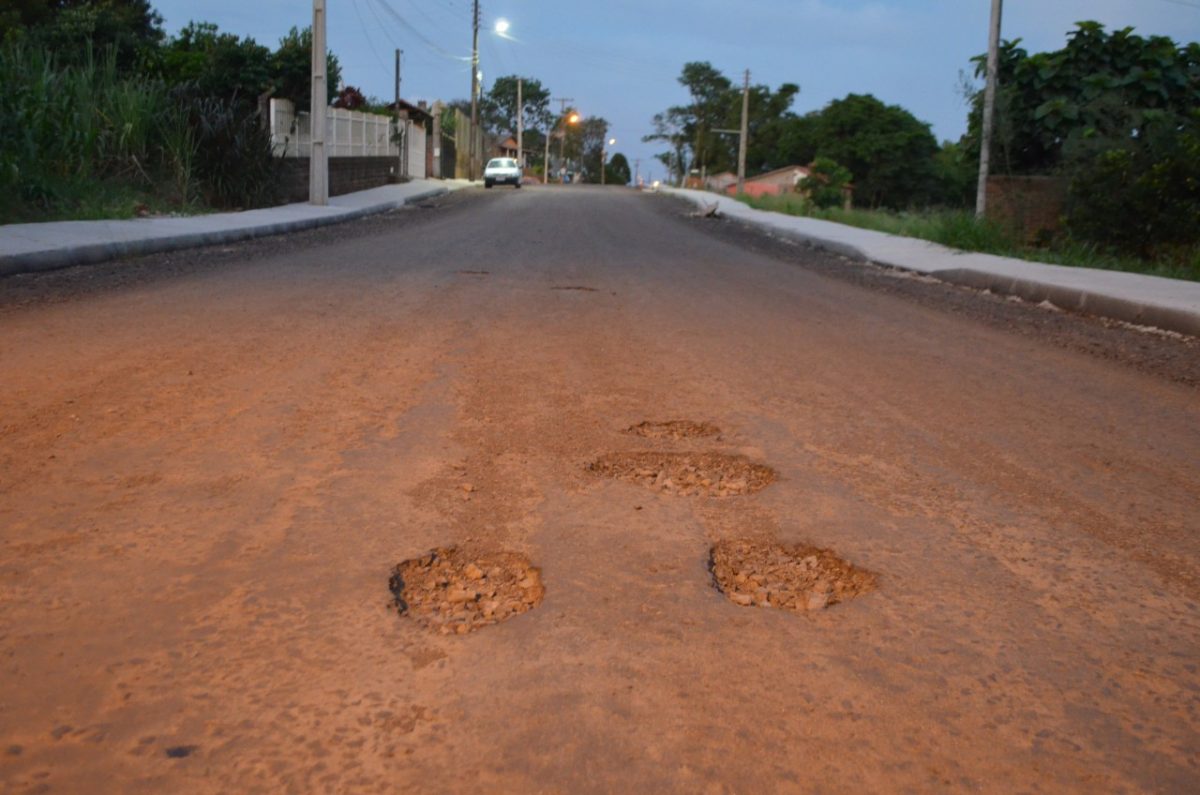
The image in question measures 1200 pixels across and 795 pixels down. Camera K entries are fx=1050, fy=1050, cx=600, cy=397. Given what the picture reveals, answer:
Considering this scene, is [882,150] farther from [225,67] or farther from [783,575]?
[783,575]

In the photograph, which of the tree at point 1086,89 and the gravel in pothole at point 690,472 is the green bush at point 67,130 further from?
the tree at point 1086,89

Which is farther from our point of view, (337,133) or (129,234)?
(337,133)

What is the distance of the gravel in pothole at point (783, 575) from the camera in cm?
291

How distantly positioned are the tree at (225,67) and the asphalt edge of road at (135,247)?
6.47 m

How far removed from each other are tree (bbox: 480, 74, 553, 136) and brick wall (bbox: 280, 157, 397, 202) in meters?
77.8

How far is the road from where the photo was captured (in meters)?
2.16

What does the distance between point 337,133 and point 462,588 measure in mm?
27719

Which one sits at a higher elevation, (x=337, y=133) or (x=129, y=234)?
(x=337, y=133)

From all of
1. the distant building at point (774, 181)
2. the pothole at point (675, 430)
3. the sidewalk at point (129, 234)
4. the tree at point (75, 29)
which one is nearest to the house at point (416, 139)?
the tree at point (75, 29)

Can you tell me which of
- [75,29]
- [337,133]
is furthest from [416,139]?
[75,29]

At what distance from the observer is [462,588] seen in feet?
9.52

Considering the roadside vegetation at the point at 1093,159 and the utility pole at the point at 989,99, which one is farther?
the utility pole at the point at 989,99

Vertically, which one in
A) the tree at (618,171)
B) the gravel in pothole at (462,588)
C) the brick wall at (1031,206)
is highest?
the tree at (618,171)

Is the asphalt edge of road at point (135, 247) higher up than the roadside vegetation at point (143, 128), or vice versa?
the roadside vegetation at point (143, 128)
